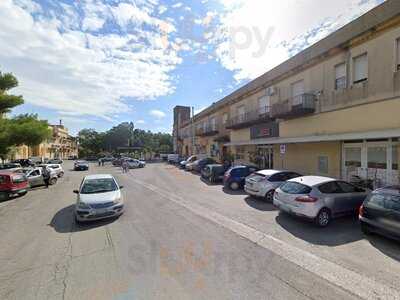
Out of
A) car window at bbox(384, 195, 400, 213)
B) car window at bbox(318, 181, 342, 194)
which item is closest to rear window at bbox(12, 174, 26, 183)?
car window at bbox(318, 181, 342, 194)

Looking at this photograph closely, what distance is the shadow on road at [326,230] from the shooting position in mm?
6135

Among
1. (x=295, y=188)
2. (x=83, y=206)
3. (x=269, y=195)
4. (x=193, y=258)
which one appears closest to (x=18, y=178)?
(x=83, y=206)

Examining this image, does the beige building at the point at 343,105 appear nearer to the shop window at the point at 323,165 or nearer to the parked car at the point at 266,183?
the shop window at the point at 323,165

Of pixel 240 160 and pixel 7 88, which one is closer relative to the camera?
pixel 7 88

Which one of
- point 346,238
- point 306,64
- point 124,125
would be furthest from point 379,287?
point 124,125

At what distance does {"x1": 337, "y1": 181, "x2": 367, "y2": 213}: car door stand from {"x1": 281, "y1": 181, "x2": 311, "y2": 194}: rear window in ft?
4.48

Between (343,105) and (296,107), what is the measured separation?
273cm

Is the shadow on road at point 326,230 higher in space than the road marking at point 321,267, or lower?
lower

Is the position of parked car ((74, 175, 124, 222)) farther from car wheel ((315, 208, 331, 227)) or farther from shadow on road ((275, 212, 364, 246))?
car wheel ((315, 208, 331, 227))

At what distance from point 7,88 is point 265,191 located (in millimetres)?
24659

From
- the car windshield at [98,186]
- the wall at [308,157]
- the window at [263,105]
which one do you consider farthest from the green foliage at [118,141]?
the car windshield at [98,186]

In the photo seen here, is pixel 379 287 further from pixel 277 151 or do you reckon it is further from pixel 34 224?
pixel 277 151

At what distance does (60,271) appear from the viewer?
4.54 meters

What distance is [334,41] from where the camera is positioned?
1335 cm
